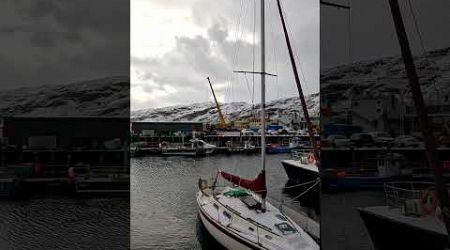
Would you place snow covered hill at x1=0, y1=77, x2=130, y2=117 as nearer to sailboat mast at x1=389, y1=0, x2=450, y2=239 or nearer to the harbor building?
sailboat mast at x1=389, y1=0, x2=450, y2=239

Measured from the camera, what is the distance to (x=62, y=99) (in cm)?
289

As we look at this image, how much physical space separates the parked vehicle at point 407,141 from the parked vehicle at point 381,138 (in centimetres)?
4

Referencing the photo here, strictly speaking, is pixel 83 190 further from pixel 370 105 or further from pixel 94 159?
pixel 370 105

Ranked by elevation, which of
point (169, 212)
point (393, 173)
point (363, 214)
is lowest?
point (169, 212)

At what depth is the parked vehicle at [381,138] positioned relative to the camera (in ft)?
8.56

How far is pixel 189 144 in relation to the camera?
1189 inches

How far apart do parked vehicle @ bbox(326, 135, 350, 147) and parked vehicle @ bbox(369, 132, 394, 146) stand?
19cm

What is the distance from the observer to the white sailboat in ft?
15.4

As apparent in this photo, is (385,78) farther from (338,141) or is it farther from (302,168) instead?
(302,168)

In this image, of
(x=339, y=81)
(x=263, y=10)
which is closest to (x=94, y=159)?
(x=339, y=81)

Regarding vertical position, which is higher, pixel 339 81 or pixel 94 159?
pixel 339 81

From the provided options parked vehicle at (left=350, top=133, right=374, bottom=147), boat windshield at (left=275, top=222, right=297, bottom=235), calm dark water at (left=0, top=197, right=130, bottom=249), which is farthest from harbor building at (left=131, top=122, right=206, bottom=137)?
parked vehicle at (left=350, top=133, right=374, bottom=147)

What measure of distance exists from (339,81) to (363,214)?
969 mm

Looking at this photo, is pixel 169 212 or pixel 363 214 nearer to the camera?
pixel 363 214
